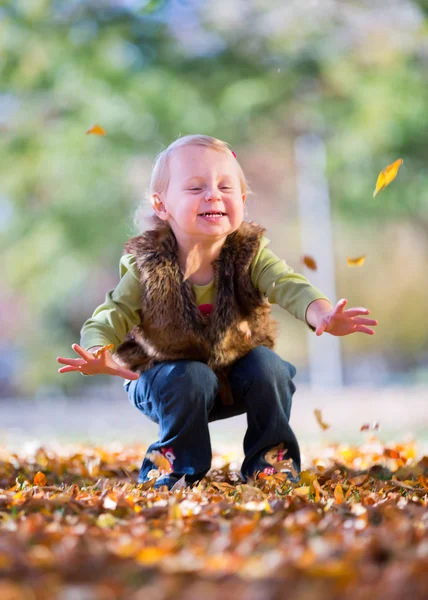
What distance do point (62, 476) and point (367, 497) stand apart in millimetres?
1446

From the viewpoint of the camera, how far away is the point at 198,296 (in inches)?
124

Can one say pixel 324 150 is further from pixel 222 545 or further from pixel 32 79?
pixel 222 545

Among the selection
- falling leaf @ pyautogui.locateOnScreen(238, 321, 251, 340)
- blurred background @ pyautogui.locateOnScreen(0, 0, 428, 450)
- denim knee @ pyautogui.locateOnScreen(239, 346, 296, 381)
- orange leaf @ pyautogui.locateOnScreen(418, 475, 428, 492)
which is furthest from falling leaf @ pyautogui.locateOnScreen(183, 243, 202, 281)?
blurred background @ pyautogui.locateOnScreen(0, 0, 428, 450)

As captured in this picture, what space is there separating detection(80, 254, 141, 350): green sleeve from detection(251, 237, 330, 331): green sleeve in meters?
0.46

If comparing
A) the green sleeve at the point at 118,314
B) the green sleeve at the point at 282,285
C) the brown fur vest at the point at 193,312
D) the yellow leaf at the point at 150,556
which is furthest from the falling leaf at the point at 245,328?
the yellow leaf at the point at 150,556

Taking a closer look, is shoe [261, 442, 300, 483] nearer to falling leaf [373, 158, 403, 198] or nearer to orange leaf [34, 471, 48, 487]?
orange leaf [34, 471, 48, 487]

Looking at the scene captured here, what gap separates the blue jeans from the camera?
2.97m

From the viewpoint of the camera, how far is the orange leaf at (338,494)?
8.13ft

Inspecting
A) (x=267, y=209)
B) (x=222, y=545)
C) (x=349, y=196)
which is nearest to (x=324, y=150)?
(x=349, y=196)

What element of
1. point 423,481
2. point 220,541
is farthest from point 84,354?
point 423,481

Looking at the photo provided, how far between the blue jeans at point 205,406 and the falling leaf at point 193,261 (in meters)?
0.33

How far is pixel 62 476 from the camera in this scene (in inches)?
136

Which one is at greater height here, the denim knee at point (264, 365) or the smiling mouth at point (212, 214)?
the smiling mouth at point (212, 214)

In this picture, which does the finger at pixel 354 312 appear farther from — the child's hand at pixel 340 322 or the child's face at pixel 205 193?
the child's face at pixel 205 193
